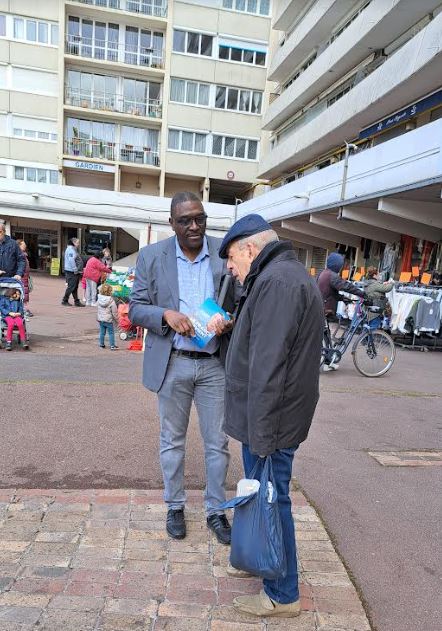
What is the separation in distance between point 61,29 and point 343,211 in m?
25.7

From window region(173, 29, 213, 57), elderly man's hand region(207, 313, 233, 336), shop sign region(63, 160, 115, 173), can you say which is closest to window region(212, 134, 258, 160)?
window region(173, 29, 213, 57)

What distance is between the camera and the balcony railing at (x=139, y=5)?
3070 cm

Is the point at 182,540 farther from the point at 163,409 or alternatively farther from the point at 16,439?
the point at 16,439

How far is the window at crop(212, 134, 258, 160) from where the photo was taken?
32.8 meters

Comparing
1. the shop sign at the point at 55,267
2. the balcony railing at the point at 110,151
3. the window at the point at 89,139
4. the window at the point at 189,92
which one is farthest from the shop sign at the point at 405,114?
the window at the point at 89,139

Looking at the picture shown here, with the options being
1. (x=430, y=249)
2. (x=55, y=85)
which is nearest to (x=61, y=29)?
(x=55, y=85)

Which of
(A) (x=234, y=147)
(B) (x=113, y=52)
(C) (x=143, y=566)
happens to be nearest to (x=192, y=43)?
(B) (x=113, y=52)

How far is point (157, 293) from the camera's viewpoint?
271cm

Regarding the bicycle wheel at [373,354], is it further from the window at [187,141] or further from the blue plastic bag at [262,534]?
the window at [187,141]

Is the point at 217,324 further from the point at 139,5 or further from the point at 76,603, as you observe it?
the point at 139,5

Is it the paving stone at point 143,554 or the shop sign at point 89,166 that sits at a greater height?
the shop sign at point 89,166

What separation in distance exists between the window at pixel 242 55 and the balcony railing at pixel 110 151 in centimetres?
803

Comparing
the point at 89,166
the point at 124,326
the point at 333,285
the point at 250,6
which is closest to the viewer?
the point at 333,285

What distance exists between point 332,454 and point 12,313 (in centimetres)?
563
